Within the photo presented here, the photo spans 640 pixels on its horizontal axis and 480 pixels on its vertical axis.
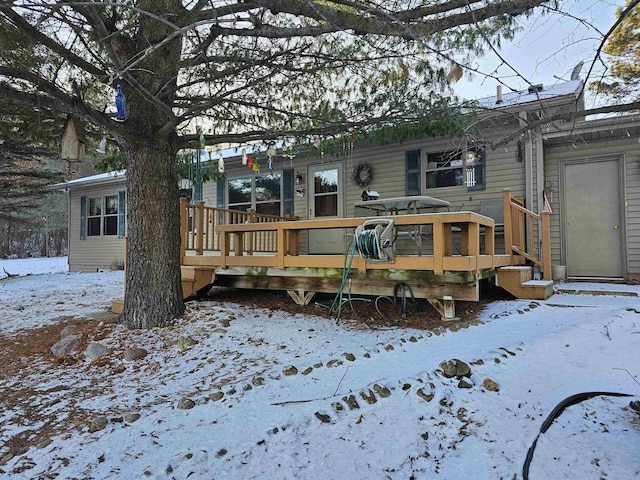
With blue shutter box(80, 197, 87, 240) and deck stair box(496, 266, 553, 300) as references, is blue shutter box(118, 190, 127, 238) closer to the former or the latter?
blue shutter box(80, 197, 87, 240)

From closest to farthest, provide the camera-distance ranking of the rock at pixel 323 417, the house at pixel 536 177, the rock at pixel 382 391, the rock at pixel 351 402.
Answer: the rock at pixel 323 417
the rock at pixel 351 402
the rock at pixel 382 391
the house at pixel 536 177

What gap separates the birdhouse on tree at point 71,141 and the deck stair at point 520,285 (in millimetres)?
4856

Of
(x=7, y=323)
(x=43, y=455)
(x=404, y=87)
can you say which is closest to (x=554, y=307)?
(x=404, y=87)

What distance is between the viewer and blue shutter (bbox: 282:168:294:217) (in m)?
8.29

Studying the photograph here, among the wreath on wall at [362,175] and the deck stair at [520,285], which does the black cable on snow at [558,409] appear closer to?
the deck stair at [520,285]

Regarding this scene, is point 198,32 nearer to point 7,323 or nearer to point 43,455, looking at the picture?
point 43,455

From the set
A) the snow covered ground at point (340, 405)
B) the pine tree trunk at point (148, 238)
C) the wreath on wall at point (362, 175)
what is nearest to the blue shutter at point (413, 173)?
the wreath on wall at point (362, 175)

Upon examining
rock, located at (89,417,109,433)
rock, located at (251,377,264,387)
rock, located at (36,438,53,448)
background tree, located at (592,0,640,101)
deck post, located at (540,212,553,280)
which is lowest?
rock, located at (36,438,53,448)

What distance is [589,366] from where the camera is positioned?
99.3 inches

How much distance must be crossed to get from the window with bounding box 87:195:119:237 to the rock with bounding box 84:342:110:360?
29.7ft

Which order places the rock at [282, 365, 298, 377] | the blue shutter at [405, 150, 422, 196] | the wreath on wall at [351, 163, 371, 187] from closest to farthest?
the rock at [282, 365, 298, 377], the blue shutter at [405, 150, 422, 196], the wreath on wall at [351, 163, 371, 187]

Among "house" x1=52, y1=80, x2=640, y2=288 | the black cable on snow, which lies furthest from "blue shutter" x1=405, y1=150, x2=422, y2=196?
the black cable on snow

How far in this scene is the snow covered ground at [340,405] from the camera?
1712 millimetres

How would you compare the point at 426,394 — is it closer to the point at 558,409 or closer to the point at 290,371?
the point at 558,409
